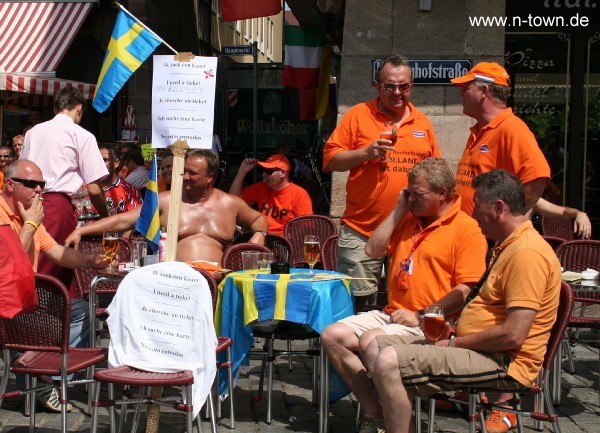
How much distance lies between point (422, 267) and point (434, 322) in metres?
0.85

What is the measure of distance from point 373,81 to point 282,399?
3.84 meters

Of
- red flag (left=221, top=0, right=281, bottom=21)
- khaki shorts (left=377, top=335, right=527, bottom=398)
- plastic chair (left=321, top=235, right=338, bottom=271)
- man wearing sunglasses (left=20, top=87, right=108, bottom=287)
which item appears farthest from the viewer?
red flag (left=221, top=0, right=281, bottom=21)

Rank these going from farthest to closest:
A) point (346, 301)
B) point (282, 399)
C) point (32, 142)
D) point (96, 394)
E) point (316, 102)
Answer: point (316, 102) → point (32, 142) → point (282, 399) → point (346, 301) → point (96, 394)

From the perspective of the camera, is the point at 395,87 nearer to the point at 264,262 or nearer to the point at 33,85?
the point at 264,262

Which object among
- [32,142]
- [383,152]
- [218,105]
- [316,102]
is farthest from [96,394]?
[218,105]

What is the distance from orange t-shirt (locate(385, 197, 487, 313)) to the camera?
18.4 ft

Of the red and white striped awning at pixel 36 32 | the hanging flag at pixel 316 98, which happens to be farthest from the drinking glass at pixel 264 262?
the red and white striped awning at pixel 36 32

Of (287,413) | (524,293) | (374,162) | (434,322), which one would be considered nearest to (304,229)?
(374,162)

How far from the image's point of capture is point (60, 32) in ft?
55.5

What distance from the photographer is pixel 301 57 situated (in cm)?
1620

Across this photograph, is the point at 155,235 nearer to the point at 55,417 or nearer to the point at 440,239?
the point at 55,417

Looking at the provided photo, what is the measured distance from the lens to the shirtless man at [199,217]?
7172 millimetres

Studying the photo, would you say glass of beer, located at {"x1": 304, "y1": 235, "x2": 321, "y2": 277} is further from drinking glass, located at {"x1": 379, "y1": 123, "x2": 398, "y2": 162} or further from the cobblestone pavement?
the cobblestone pavement

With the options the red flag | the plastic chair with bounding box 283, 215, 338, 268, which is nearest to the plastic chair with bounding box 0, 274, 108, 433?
the plastic chair with bounding box 283, 215, 338, 268
